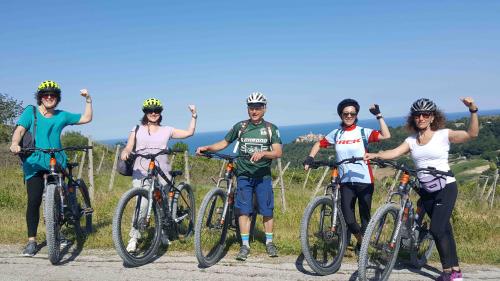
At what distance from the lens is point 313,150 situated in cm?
588

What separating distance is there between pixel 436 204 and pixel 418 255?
981mm

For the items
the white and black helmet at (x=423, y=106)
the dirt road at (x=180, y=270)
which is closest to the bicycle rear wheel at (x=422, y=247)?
the dirt road at (x=180, y=270)

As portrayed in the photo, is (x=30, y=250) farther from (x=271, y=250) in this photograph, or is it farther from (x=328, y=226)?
(x=328, y=226)

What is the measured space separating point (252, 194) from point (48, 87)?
127 inches

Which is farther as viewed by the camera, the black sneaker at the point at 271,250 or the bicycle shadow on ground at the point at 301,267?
the black sneaker at the point at 271,250

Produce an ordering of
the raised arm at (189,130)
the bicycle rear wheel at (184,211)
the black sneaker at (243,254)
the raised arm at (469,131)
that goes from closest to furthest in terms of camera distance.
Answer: the raised arm at (469,131) → the black sneaker at (243,254) → the raised arm at (189,130) → the bicycle rear wheel at (184,211)

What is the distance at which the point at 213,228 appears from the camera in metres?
5.79

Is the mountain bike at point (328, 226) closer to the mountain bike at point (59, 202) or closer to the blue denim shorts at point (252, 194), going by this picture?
the blue denim shorts at point (252, 194)

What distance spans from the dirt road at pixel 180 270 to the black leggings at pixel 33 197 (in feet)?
1.55

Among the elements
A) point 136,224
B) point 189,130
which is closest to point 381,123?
point 189,130

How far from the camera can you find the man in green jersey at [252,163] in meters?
5.89

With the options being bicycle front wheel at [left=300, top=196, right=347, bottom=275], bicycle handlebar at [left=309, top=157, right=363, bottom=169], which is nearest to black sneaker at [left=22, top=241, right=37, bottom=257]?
bicycle front wheel at [left=300, top=196, right=347, bottom=275]

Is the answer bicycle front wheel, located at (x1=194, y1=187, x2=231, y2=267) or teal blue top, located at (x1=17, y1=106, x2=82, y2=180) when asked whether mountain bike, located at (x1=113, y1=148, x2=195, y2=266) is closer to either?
bicycle front wheel, located at (x1=194, y1=187, x2=231, y2=267)

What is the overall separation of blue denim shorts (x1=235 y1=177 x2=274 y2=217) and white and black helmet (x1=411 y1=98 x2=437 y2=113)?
2.18m
